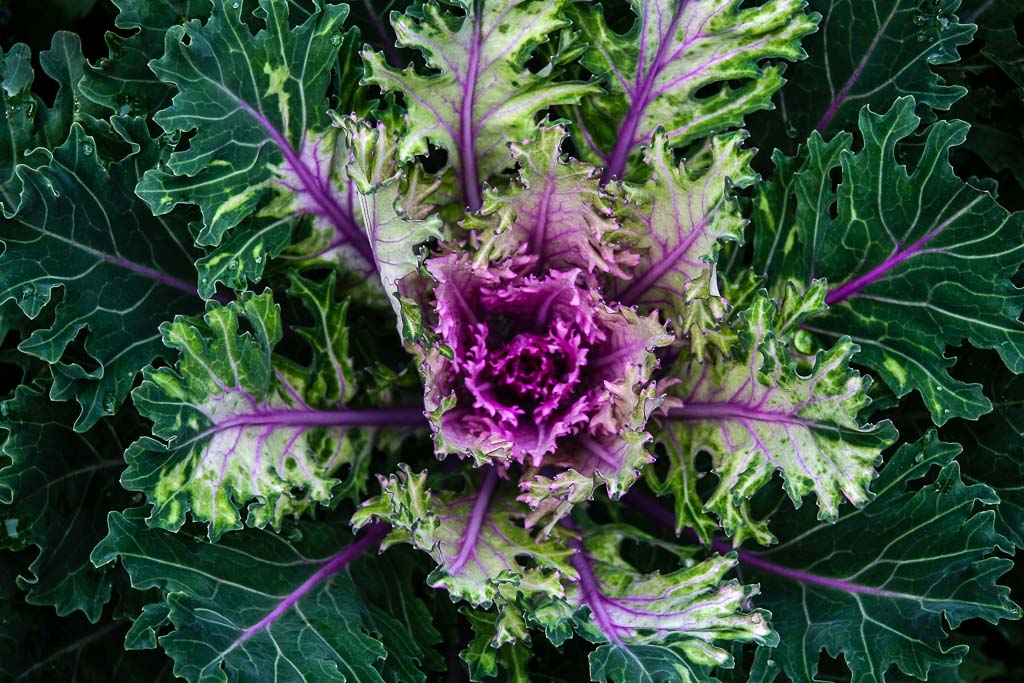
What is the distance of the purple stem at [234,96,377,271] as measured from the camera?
5.99ft

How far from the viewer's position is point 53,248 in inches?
68.8

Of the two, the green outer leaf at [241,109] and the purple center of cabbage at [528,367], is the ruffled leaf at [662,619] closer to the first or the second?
the purple center of cabbage at [528,367]

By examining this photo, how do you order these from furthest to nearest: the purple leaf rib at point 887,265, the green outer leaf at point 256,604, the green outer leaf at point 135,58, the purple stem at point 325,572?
1. the green outer leaf at point 135,58
2. the purple leaf rib at point 887,265
3. the purple stem at point 325,572
4. the green outer leaf at point 256,604

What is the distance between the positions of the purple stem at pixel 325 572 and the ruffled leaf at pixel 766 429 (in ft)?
1.89

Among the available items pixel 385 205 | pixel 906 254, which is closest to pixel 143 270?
pixel 385 205

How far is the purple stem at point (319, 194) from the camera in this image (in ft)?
5.99

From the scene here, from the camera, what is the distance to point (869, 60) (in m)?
2.03

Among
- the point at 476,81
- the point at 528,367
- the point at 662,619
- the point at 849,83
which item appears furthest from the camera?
the point at 849,83

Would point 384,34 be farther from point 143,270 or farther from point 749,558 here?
point 749,558

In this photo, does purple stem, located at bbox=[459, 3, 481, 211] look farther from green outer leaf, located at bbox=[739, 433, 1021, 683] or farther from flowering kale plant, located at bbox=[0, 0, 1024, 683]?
green outer leaf, located at bbox=[739, 433, 1021, 683]

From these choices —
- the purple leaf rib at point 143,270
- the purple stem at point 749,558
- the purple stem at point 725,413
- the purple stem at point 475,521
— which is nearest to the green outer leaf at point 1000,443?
the purple stem at point 749,558

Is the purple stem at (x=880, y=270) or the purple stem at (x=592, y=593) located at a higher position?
the purple stem at (x=880, y=270)

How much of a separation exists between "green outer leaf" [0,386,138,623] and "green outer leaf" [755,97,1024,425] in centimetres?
138

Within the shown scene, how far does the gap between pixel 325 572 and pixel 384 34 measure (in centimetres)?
107
